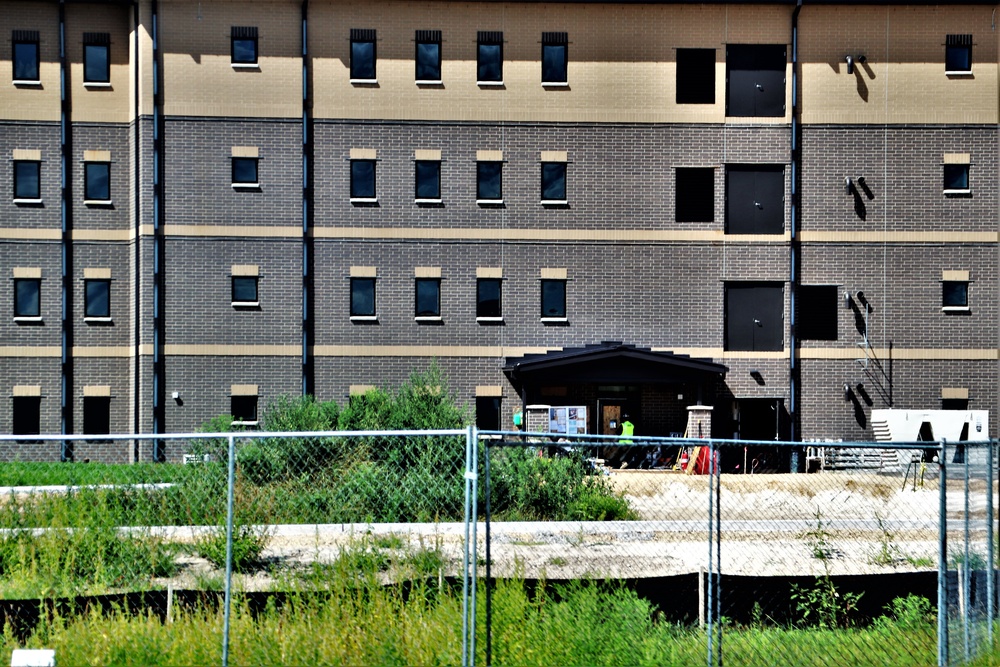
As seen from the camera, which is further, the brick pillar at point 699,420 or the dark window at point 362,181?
the dark window at point 362,181

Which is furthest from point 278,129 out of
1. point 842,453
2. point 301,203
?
point 842,453

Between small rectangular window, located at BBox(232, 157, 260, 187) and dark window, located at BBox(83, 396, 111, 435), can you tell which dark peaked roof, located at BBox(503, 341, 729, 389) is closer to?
small rectangular window, located at BBox(232, 157, 260, 187)

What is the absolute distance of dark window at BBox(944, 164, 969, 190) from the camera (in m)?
34.1

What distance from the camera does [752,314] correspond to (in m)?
34.2

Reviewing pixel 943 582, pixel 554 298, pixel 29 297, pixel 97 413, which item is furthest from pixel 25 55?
pixel 943 582

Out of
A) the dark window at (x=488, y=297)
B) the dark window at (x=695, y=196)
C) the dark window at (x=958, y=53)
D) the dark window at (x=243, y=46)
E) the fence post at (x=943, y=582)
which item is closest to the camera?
the fence post at (x=943, y=582)

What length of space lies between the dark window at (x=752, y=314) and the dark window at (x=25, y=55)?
921 inches

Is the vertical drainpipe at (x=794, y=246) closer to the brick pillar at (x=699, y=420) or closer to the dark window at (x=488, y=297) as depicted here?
the brick pillar at (x=699, y=420)

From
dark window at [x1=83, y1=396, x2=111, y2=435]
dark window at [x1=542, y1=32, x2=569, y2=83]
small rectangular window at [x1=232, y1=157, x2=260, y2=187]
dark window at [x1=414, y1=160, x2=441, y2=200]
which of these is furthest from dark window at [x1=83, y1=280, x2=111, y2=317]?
dark window at [x1=542, y1=32, x2=569, y2=83]

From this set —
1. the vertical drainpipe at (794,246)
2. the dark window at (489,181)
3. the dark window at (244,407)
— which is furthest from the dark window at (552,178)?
the dark window at (244,407)

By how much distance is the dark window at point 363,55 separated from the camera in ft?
110

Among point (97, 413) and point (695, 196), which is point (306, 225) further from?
point (695, 196)

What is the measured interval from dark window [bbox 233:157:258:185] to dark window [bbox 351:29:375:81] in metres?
4.27

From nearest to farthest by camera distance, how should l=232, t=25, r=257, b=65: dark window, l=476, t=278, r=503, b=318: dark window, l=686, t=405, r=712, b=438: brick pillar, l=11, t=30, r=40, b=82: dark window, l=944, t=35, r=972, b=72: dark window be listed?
l=686, t=405, r=712, b=438: brick pillar < l=232, t=25, r=257, b=65: dark window < l=11, t=30, r=40, b=82: dark window < l=476, t=278, r=503, b=318: dark window < l=944, t=35, r=972, b=72: dark window
